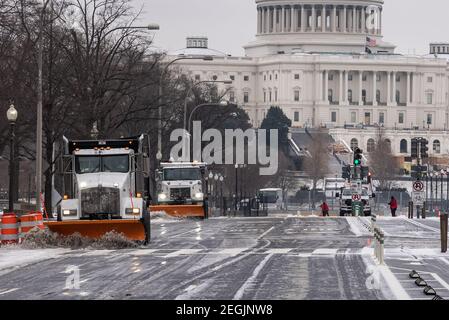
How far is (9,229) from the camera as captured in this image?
43.0m

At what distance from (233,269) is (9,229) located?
38.6ft

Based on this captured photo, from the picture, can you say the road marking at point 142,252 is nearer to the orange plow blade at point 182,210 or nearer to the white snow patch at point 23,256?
the white snow patch at point 23,256

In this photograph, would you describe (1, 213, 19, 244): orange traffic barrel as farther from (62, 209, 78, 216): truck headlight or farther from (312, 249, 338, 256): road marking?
(312, 249, 338, 256): road marking

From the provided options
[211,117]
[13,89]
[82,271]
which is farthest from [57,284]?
[211,117]

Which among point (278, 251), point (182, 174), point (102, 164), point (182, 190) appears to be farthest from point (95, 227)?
point (182, 174)

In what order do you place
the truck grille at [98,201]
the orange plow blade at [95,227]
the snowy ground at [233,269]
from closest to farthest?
the snowy ground at [233,269] → the orange plow blade at [95,227] → the truck grille at [98,201]

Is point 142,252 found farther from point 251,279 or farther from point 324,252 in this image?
point 251,279

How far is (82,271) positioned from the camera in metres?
32.2

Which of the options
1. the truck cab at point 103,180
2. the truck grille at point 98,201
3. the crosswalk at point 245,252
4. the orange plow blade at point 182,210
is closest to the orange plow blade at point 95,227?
the truck cab at point 103,180

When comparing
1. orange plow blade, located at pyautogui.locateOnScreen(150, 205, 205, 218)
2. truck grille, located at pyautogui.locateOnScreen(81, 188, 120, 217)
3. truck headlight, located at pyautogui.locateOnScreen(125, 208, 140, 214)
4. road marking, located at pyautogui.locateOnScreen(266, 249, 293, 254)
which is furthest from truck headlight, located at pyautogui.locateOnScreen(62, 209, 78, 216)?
orange plow blade, located at pyautogui.locateOnScreen(150, 205, 205, 218)

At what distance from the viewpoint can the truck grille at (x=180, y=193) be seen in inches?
2798

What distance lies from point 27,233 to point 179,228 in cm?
1604

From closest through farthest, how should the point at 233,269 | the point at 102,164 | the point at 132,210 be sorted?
the point at 233,269 → the point at 132,210 → the point at 102,164

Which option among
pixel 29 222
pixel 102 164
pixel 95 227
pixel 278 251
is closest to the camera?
pixel 278 251
